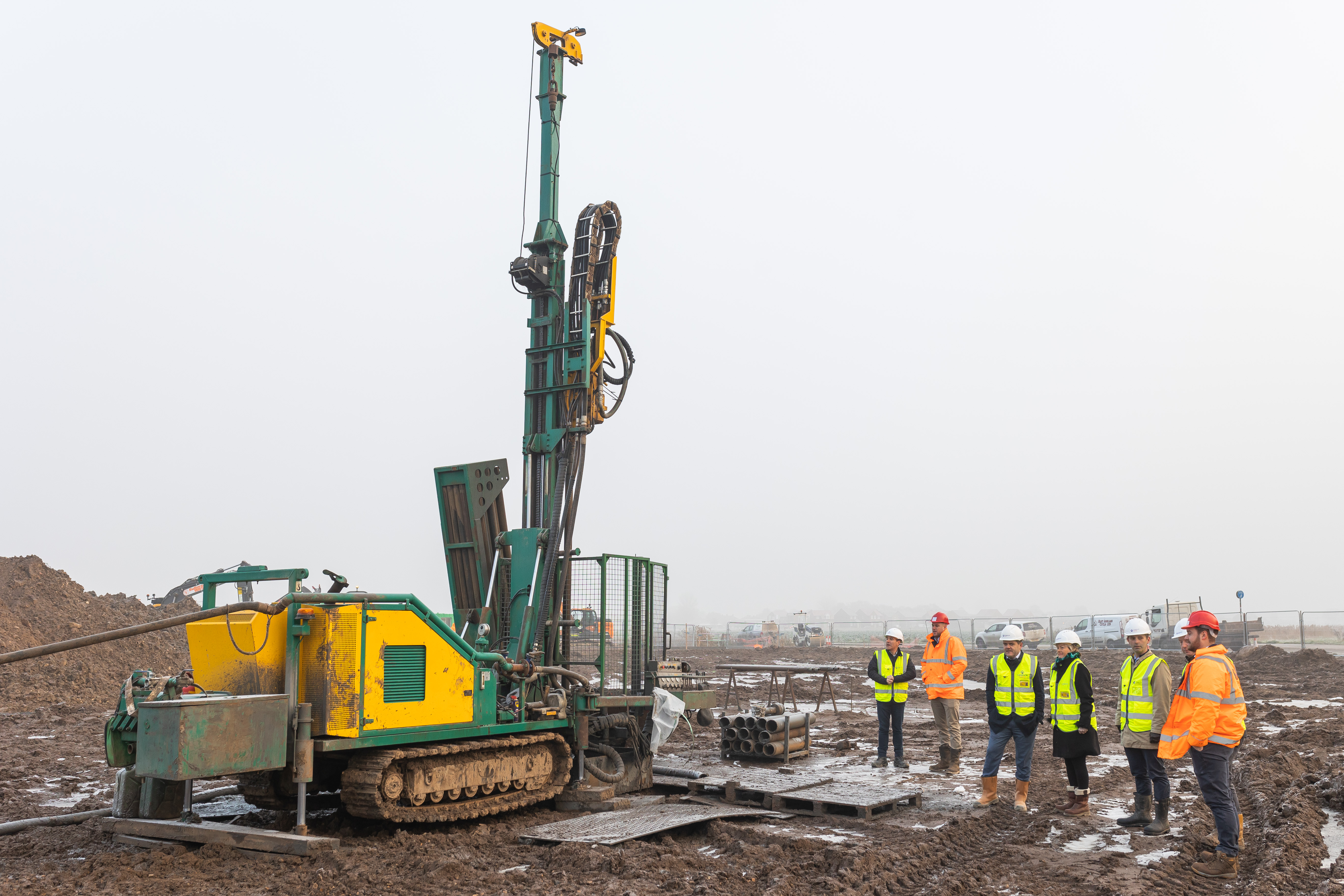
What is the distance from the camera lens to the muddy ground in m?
6.59

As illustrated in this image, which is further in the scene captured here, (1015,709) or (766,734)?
(766,734)

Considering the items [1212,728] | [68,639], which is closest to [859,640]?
→ [68,639]

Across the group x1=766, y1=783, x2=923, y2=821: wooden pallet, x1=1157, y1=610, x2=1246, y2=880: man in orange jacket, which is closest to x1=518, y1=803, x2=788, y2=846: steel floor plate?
x1=766, y1=783, x2=923, y2=821: wooden pallet

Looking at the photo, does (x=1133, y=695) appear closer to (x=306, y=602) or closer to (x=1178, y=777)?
(x=1178, y=777)

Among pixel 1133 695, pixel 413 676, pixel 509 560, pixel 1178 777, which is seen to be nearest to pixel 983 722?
pixel 1178 777

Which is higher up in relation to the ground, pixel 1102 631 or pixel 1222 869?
pixel 1222 869

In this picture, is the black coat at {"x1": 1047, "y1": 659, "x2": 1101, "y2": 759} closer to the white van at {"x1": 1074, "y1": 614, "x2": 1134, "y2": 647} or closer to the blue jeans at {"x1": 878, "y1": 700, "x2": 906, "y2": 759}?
the blue jeans at {"x1": 878, "y1": 700, "x2": 906, "y2": 759}

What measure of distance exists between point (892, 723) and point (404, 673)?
22.3 ft

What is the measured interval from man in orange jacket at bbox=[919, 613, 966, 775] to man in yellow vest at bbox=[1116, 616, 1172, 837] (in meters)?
2.95

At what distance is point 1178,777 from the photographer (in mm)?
11164

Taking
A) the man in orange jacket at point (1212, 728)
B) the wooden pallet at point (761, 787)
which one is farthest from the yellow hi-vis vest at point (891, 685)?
the man in orange jacket at point (1212, 728)

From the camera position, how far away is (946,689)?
38.3 feet

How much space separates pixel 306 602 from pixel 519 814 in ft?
9.87

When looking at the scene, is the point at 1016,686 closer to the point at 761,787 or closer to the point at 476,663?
the point at 761,787
